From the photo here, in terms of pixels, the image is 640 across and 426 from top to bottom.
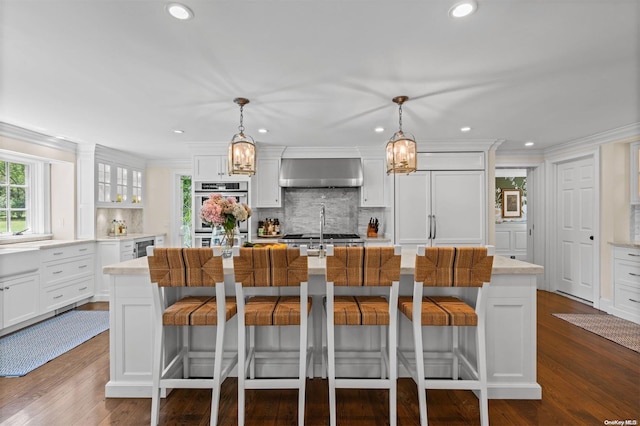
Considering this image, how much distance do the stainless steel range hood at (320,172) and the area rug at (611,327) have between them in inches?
125

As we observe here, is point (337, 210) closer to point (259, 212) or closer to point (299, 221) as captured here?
point (299, 221)

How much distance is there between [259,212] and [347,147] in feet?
5.87

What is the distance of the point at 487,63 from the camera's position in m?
2.20

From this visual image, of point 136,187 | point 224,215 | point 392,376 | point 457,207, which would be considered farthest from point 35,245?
point 457,207

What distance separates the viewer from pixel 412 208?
184 inches

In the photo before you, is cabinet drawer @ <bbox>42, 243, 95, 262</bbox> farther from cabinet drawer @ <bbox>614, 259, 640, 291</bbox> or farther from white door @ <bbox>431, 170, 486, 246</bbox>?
cabinet drawer @ <bbox>614, 259, 640, 291</bbox>

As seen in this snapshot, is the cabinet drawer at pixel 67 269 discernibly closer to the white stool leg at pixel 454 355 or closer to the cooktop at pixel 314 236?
the cooktop at pixel 314 236

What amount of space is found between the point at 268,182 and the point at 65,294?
3.04m

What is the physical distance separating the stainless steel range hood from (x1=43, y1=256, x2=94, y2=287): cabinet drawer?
299 cm

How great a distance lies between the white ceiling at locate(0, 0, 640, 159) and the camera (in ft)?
5.44

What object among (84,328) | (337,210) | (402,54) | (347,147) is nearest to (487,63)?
(402,54)

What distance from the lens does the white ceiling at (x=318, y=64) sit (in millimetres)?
1658

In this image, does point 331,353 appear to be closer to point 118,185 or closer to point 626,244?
point 626,244

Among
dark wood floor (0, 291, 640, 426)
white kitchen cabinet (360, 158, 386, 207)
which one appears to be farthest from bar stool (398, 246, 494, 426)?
white kitchen cabinet (360, 158, 386, 207)
